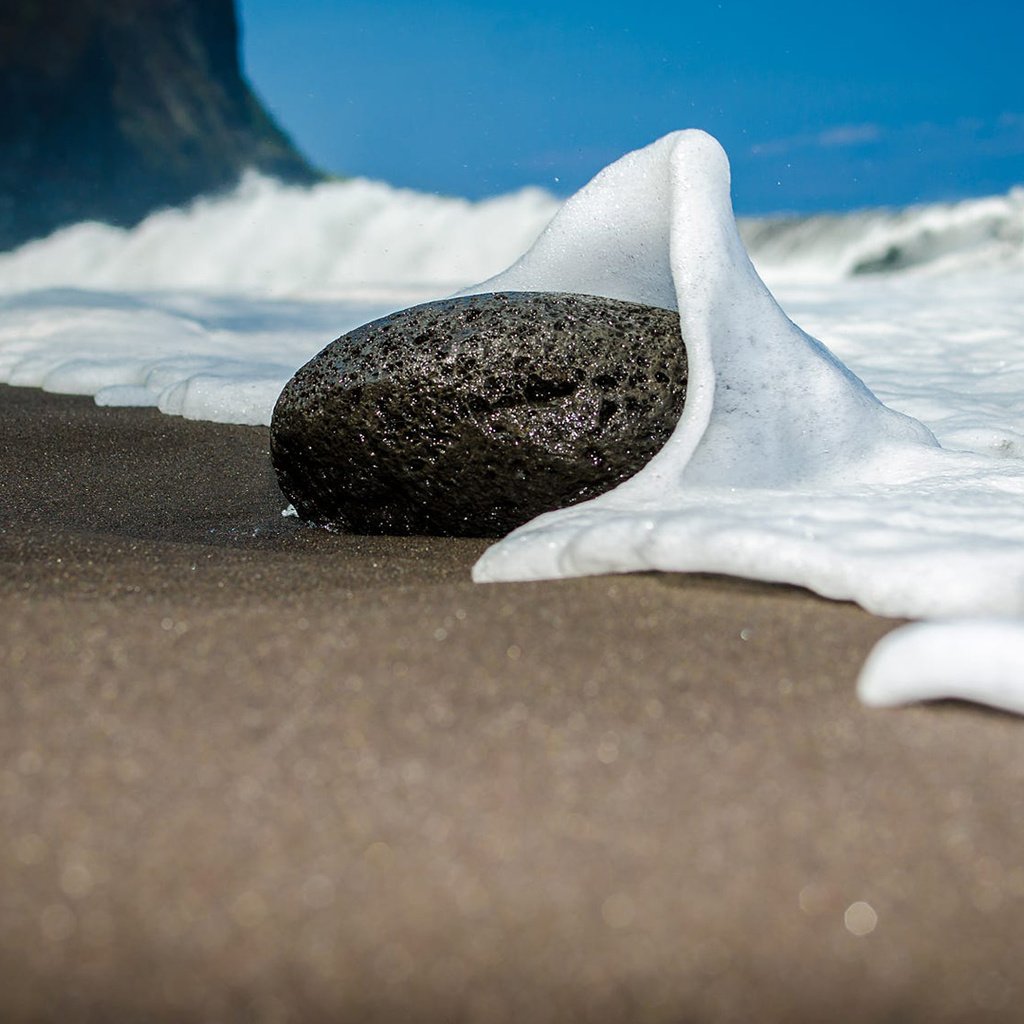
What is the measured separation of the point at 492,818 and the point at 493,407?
1449mm

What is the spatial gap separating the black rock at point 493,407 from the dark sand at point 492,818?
0.79 metres

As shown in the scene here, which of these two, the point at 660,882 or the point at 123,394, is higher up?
the point at 123,394

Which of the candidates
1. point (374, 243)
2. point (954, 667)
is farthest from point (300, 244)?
point (954, 667)

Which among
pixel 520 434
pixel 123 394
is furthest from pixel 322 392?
pixel 123 394

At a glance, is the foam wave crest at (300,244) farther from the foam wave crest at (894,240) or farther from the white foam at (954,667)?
the white foam at (954,667)

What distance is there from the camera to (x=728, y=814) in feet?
3.82

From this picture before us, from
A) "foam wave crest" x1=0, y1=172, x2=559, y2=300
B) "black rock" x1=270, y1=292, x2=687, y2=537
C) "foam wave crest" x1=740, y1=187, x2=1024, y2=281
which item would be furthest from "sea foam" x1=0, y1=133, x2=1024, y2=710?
"foam wave crest" x1=0, y1=172, x2=559, y2=300

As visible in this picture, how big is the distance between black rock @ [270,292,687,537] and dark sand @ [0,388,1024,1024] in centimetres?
79

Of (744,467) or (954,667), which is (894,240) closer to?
(744,467)

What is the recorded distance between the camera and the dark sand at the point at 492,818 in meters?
0.97

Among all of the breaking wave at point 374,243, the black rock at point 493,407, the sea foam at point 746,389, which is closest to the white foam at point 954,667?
the sea foam at point 746,389

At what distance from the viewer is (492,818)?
1151mm

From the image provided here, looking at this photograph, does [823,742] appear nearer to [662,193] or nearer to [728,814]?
[728,814]

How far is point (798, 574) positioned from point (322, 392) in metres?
1.31
